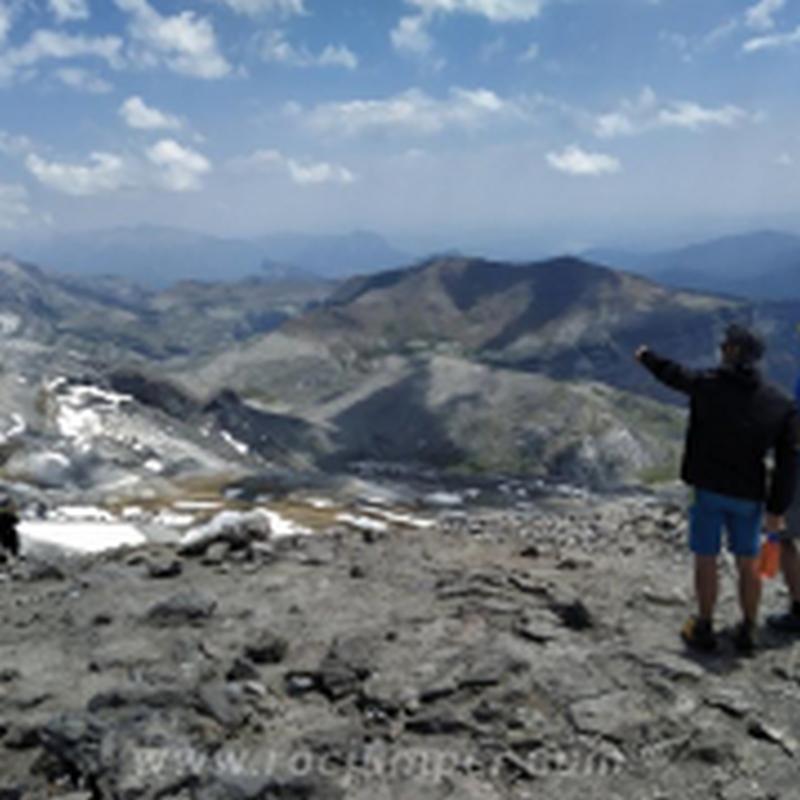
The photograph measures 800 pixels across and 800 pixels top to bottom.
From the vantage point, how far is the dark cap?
36.3 feet

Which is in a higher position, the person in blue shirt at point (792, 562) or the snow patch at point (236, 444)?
the person in blue shirt at point (792, 562)

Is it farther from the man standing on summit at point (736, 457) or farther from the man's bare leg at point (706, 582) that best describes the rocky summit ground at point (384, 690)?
the man standing on summit at point (736, 457)

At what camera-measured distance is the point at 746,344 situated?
11.1 m

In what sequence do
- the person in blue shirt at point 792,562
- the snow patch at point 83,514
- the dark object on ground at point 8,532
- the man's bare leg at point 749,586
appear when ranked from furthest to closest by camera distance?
1. the snow patch at point 83,514
2. the dark object on ground at point 8,532
3. the person in blue shirt at point 792,562
4. the man's bare leg at point 749,586

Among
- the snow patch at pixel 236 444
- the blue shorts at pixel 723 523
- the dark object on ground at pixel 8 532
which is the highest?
the blue shorts at pixel 723 523

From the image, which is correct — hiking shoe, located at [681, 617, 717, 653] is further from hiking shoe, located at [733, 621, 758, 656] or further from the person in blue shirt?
the person in blue shirt

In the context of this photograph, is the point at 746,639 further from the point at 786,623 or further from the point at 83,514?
the point at 83,514

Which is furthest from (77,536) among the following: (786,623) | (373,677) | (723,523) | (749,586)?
(749,586)

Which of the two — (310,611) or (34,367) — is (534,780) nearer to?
(310,611)

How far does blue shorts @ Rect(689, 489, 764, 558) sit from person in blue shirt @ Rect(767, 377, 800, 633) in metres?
0.97

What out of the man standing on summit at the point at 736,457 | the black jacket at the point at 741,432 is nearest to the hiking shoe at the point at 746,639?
the man standing on summit at the point at 736,457

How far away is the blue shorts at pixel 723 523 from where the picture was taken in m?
11.5

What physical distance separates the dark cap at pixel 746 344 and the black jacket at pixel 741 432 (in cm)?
16

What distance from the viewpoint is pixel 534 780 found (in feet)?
29.6
